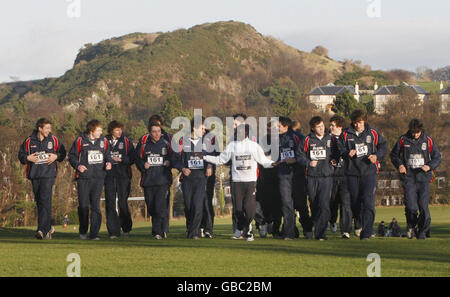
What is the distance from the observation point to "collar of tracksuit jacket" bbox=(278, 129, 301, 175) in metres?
15.6

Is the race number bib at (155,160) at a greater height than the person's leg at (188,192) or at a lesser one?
greater

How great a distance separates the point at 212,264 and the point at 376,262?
7.18 ft

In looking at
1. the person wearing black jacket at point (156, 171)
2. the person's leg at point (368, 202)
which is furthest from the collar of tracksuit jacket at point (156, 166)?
the person's leg at point (368, 202)

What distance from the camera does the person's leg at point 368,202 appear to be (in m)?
15.2

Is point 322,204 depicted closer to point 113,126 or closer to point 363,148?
point 363,148

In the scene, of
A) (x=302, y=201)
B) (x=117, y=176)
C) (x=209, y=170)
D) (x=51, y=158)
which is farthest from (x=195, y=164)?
(x=51, y=158)

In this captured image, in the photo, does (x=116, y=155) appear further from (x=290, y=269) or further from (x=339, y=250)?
(x=290, y=269)

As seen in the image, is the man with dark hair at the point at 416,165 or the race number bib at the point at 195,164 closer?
the man with dark hair at the point at 416,165

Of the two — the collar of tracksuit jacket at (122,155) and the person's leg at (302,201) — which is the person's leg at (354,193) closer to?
the person's leg at (302,201)

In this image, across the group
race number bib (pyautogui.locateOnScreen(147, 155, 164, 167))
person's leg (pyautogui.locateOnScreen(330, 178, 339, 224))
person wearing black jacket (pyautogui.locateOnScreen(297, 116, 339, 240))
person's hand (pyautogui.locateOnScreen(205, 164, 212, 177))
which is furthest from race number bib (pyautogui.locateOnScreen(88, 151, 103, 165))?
person's leg (pyautogui.locateOnScreen(330, 178, 339, 224))

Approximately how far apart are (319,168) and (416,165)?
1816mm

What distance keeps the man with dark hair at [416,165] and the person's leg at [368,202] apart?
2.18 ft

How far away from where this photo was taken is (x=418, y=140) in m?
15.6
